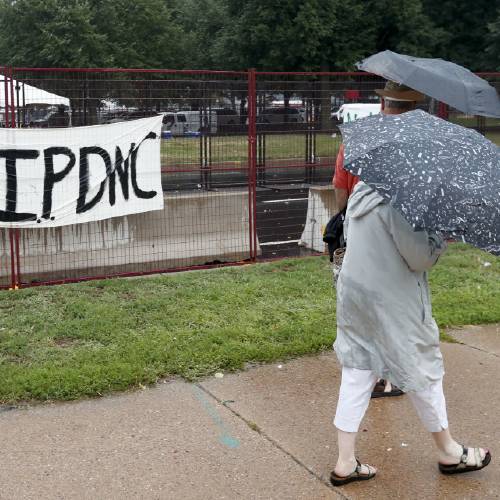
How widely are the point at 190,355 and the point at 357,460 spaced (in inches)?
73.4

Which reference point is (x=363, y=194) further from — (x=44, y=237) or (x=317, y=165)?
(x=317, y=165)

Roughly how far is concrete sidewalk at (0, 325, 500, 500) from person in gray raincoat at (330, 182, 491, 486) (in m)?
0.34

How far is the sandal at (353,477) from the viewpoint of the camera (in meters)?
3.89

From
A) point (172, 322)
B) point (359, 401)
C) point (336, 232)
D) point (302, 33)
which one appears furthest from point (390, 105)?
point (302, 33)

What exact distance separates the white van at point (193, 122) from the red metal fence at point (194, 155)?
0.01 m

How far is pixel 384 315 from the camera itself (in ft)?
12.0

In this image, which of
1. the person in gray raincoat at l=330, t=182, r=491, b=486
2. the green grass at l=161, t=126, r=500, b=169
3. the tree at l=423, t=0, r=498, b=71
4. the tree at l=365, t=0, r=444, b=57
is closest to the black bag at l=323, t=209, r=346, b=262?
the person in gray raincoat at l=330, t=182, r=491, b=486

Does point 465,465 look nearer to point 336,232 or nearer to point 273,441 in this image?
point 273,441

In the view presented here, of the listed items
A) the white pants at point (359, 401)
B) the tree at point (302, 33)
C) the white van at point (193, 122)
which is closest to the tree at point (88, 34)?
the tree at point (302, 33)

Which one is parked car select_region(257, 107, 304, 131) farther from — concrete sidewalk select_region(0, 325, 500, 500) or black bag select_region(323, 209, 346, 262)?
black bag select_region(323, 209, 346, 262)

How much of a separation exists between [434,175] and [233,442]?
1.97 m

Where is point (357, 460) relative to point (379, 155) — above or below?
below

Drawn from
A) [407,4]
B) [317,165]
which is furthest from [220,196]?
[407,4]

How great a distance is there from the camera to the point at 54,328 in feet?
20.1
